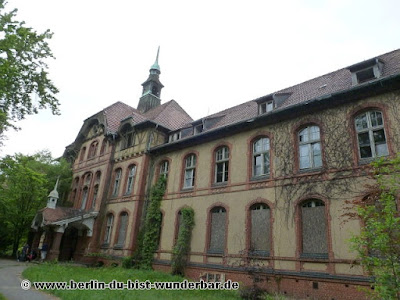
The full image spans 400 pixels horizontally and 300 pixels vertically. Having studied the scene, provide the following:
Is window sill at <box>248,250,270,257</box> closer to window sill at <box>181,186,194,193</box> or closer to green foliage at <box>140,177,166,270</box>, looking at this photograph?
window sill at <box>181,186,194,193</box>

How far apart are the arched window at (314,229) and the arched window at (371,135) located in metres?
2.63

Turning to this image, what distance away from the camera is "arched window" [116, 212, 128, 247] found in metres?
19.4

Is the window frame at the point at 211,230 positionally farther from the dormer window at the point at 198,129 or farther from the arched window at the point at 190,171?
the dormer window at the point at 198,129

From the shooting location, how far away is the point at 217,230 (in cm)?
1489

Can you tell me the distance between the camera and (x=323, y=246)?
434 inches

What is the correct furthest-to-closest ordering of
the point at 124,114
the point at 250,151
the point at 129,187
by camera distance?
the point at 124,114 < the point at 129,187 < the point at 250,151

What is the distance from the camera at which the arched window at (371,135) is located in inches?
429

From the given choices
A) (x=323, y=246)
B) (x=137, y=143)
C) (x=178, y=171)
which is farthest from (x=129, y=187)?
(x=323, y=246)

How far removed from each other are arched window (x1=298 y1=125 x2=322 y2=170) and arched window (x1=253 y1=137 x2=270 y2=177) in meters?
1.67

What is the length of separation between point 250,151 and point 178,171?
5.35m

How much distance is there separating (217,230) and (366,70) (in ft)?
33.0

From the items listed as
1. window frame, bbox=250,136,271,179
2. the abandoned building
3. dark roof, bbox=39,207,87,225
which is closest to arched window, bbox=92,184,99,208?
the abandoned building

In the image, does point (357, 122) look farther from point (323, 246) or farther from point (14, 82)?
point (14, 82)

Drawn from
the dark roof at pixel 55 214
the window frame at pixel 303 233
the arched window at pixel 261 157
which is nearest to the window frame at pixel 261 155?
the arched window at pixel 261 157
